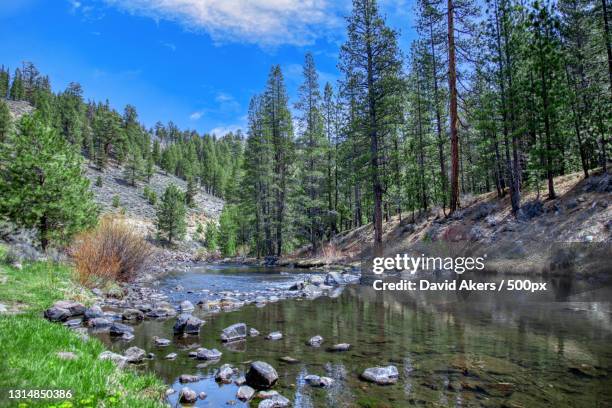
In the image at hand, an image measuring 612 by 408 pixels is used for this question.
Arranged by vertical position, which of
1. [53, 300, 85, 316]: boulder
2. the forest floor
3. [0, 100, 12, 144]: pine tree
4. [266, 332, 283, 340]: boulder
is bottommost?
[266, 332, 283, 340]: boulder

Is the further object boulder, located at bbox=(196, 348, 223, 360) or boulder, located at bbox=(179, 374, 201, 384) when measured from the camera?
boulder, located at bbox=(196, 348, 223, 360)

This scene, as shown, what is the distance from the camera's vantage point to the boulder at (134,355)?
712cm

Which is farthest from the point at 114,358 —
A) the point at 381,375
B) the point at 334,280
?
the point at 334,280

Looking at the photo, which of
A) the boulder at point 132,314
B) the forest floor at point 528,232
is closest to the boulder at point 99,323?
the boulder at point 132,314

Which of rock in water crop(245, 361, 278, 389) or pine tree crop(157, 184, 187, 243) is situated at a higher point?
pine tree crop(157, 184, 187, 243)

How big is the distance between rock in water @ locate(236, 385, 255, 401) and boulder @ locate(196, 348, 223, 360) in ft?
6.17

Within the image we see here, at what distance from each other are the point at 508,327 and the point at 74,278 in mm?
14488

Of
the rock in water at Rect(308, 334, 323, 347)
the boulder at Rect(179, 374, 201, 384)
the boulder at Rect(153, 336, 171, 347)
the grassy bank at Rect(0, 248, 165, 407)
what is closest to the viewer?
the grassy bank at Rect(0, 248, 165, 407)

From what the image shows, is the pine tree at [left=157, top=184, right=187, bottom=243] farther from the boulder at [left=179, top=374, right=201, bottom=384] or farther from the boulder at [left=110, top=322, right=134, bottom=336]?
the boulder at [left=179, top=374, right=201, bottom=384]

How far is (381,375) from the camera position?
6.13m

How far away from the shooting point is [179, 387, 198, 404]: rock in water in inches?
210

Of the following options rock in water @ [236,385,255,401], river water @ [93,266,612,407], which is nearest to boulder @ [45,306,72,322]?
river water @ [93,266,612,407]

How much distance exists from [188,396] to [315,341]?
3.54 m

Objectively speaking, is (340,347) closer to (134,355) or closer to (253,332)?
(253,332)
